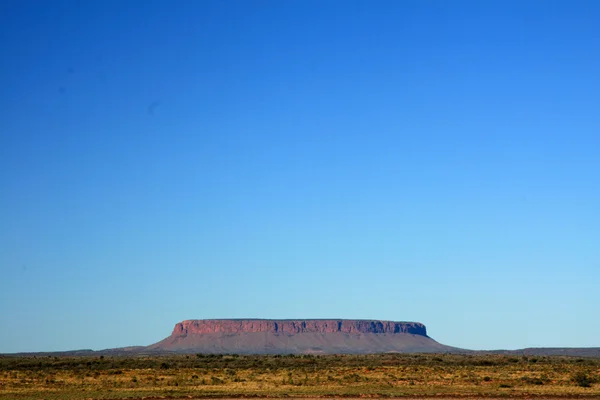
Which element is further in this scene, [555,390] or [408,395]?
[555,390]

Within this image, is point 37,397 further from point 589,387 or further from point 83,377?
point 589,387

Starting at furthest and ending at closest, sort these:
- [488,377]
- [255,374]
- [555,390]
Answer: [255,374], [488,377], [555,390]

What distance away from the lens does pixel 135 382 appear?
2264 inches

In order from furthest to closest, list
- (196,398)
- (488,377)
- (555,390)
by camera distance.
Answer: (488,377), (555,390), (196,398)

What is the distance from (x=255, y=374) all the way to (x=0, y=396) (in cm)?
2368

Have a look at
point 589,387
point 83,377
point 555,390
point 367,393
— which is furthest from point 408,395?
point 83,377

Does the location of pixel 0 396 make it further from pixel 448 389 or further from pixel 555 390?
pixel 555 390

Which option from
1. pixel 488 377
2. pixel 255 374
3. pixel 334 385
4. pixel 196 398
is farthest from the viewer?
pixel 255 374

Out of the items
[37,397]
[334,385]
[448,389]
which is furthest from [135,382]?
[448,389]

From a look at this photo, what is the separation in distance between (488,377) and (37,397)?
109ft

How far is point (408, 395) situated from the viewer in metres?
46.8

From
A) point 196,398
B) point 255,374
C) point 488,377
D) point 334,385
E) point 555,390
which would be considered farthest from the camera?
point 255,374

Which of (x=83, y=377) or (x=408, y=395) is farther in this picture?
(x=83, y=377)

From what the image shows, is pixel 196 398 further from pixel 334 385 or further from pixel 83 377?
pixel 83 377
